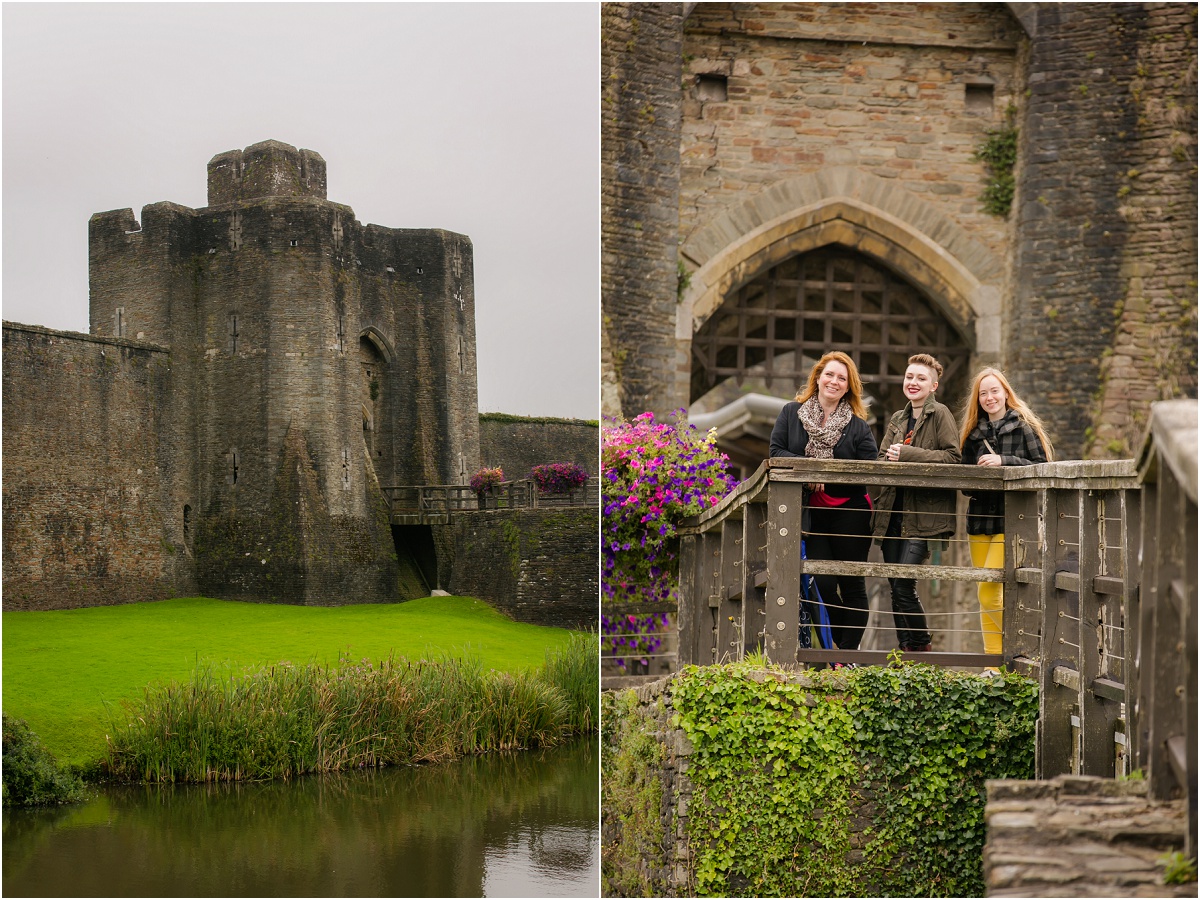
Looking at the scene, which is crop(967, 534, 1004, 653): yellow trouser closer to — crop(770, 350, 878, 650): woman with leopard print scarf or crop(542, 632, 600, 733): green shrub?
crop(770, 350, 878, 650): woman with leopard print scarf

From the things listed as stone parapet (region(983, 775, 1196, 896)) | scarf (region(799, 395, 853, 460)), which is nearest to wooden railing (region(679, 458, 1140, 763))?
scarf (region(799, 395, 853, 460))

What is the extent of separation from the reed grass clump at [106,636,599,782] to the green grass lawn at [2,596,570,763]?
0.14 metres

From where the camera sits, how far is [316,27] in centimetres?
812

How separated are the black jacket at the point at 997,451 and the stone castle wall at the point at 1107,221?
4376mm

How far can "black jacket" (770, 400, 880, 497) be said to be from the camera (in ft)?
16.6

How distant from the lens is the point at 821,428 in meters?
5.11

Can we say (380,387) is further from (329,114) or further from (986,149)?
(986,149)

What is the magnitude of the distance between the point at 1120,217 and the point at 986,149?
115cm

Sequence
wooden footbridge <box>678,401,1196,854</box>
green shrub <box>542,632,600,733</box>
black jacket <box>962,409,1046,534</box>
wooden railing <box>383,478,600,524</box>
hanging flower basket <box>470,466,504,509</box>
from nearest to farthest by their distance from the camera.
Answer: wooden footbridge <box>678,401,1196,854</box>
black jacket <box>962,409,1046,534</box>
green shrub <box>542,632,600,733</box>
wooden railing <box>383,478,600,524</box>
hanging flower basket <box>470,466,504,509</box>

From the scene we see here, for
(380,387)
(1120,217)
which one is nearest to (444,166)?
(380,387)

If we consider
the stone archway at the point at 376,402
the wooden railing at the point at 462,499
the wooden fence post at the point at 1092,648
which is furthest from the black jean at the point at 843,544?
the stone archway at the point at 376,402

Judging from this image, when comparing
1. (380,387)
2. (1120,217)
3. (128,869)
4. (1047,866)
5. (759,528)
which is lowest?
(128,869)

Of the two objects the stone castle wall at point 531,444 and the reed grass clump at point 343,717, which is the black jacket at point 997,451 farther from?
the reed grass clump at point 343,717

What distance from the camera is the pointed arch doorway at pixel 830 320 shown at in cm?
970
